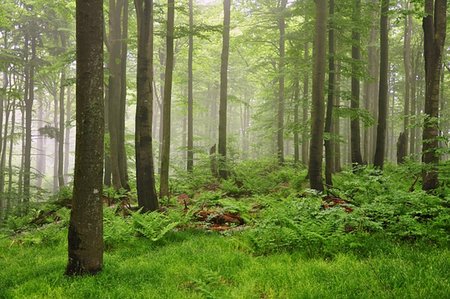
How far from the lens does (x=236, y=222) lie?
9461 millimetres

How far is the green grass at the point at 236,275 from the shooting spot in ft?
15.5

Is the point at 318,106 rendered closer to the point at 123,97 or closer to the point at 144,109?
the point at 144,109

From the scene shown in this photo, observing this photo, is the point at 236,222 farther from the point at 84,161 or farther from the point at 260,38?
the point at 260,38

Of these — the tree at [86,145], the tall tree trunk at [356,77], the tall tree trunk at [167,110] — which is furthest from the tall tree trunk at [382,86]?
the tree at [86,145]

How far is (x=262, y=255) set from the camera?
21.5ft

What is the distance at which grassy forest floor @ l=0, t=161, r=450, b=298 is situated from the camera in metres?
4.89

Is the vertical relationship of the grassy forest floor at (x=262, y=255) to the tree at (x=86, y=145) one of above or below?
below

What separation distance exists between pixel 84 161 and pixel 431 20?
10544 mm

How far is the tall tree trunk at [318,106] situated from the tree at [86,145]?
8028mm

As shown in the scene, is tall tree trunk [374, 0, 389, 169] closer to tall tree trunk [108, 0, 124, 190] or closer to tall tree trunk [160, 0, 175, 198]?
tall tree trunk [160, 0, 175, 198]

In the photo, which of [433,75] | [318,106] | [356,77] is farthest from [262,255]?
[356,77]

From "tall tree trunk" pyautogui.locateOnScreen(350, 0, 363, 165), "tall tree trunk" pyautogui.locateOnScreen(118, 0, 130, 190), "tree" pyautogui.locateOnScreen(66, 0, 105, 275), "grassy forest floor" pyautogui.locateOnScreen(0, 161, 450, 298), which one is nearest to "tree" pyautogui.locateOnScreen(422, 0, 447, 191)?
"grassy forest floor" pyautogui.locateOnScreen(0, 161, 450, 298)

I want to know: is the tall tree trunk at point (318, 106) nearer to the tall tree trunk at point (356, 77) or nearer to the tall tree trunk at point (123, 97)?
the tall tree trunk at point (356, 77)

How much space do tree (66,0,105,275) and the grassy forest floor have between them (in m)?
0.48
